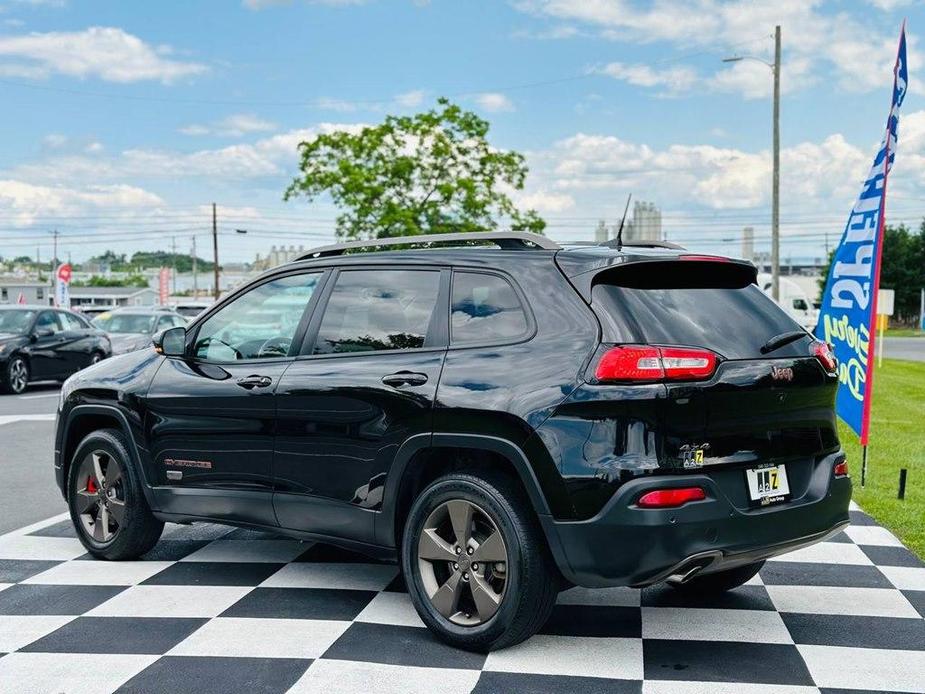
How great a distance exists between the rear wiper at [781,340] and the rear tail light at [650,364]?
442 mm

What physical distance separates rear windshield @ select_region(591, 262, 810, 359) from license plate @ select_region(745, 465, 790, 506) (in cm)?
46

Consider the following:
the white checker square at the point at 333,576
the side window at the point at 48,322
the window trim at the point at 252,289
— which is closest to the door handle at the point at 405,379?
the window trim at the point at 252,289

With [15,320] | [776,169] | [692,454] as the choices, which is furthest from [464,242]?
[776,169]

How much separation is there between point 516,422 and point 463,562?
0.66 metres

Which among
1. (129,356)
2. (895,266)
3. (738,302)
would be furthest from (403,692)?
(895,266)

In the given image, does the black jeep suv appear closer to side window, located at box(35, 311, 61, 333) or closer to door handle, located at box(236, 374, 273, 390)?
door handle, located at box(236, 374, 273, 390)

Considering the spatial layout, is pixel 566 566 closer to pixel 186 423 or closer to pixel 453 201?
pixel 186 423

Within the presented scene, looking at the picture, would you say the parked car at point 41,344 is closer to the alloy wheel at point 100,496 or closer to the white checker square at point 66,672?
the alloy wheel at point 100,496

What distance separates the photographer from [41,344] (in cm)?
2028

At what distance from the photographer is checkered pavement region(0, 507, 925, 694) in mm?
4410

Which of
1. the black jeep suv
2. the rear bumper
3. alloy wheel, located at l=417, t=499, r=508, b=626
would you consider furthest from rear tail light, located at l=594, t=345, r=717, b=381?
alloy wheel, located at l=417, t=499, r=508, b=626

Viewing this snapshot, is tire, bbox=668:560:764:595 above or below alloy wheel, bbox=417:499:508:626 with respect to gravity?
below

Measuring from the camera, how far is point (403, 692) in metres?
4.25

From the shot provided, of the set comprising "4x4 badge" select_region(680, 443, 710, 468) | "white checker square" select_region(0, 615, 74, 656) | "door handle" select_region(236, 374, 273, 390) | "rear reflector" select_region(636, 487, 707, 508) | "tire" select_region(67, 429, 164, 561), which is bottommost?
"white checker square" select_region(0, 615, 74, 656)
